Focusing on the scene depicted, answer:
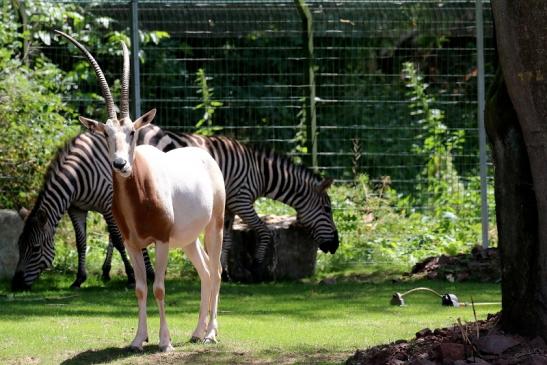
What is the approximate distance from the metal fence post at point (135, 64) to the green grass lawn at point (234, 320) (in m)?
2.01

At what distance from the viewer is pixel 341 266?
1374 cm

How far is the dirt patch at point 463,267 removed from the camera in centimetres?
1239

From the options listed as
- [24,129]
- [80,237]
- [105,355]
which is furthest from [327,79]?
[105,355]

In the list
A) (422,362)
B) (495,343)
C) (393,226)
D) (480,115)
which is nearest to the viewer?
(422,362)

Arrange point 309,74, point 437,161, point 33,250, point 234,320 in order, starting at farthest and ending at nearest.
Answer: point 437,161
point 309,74
point 33,250
point 234,320

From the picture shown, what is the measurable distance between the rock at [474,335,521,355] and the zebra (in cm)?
652

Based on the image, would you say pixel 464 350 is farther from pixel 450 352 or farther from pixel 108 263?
pixel 108 263

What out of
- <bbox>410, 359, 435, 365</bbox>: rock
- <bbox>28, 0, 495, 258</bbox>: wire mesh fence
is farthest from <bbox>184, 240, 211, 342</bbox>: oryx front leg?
<bbox>28, 0, 495, 258</bbox>: wire mesh fence

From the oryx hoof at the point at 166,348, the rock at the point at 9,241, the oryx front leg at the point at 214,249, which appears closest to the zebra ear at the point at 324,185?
the rock at the point at 9,241

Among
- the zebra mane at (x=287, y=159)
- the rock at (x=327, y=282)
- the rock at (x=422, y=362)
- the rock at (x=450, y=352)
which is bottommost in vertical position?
the rock at (x=422, y=362)

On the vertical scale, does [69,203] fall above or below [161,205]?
above

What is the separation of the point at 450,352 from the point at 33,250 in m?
A: 6.76

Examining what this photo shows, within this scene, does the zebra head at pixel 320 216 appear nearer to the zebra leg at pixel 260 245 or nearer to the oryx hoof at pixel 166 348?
the zebra leg at pixel 260 245

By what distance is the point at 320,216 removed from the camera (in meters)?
13.5
